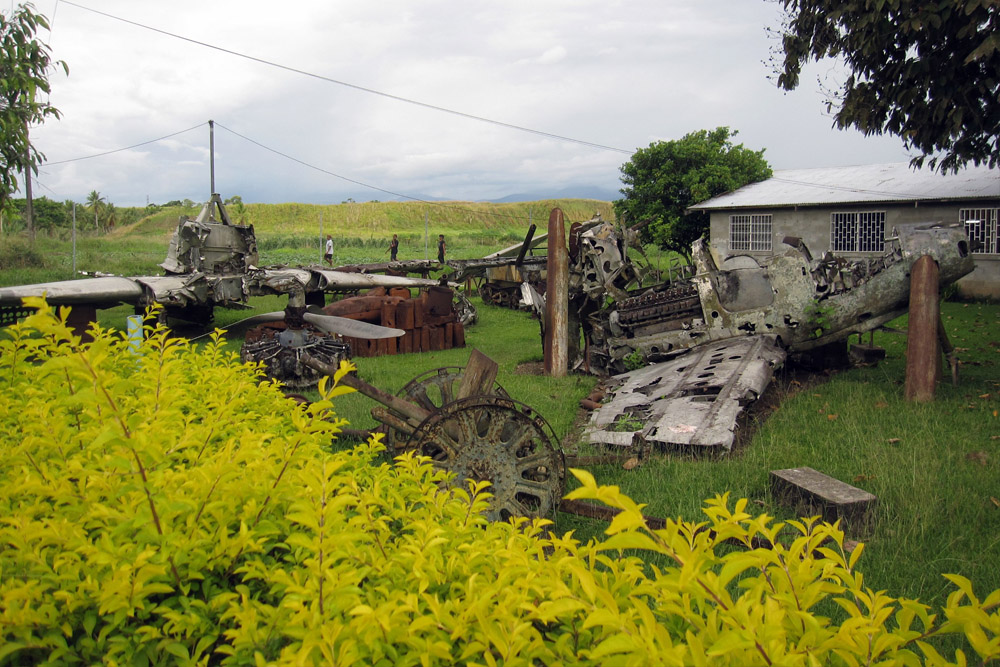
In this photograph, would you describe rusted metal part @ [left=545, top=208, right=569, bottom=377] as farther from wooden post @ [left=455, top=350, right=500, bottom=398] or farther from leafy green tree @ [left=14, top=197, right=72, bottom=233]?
leafy green tree @ [left=14, top=197, right=72, bottom=233]

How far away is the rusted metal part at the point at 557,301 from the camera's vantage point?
1234 cm

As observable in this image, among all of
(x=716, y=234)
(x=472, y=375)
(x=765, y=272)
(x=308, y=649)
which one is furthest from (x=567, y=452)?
(x=716, y=234)

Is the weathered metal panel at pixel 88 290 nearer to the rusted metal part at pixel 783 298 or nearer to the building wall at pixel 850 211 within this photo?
the rusted metal part at pixel 783 298

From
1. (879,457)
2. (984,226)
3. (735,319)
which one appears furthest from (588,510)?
(984,226)

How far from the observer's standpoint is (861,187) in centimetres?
2448

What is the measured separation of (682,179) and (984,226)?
433 inches

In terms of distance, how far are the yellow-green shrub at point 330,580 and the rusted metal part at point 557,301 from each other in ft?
31.8

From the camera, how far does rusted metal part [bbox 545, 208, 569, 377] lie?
486 inches

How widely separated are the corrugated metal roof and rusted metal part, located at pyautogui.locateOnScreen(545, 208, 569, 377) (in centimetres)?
1570

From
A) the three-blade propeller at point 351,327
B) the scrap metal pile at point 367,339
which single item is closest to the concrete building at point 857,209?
the scrap metal pile at point 367,339

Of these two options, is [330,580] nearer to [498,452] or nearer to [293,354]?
[498,452]

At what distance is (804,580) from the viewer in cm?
190

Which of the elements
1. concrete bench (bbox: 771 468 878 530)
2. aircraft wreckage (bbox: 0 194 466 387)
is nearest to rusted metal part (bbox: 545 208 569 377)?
aircraft wreckage (bbox: 0 194 466 387)

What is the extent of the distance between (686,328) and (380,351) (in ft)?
24.5
